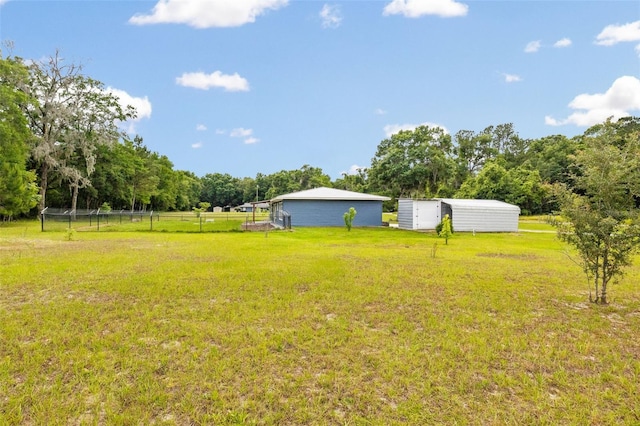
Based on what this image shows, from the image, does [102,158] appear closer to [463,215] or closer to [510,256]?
[463,215]

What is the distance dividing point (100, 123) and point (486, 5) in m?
31.8

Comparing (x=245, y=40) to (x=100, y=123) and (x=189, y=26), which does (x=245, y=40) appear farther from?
(x=100, y=123)

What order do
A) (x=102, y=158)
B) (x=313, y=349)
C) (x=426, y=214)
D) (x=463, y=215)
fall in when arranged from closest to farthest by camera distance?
(x=313, y=349), (x=463, y=215), (x=426, y=214), (x=102, y=158)

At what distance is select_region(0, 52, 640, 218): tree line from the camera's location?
22.0 m

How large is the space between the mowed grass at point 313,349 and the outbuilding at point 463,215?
1306 centimetres

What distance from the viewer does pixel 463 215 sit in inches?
789

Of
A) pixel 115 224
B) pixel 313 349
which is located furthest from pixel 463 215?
pixel 115 224

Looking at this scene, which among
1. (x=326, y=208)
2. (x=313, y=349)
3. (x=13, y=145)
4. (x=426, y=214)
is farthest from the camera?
(x=326, y=208)

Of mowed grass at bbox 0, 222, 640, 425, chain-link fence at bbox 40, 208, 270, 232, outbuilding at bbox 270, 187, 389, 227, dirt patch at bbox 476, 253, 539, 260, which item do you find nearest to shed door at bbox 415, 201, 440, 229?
outbuilding at bbox 270, 187, 389, 227

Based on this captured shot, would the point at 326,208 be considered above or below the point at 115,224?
above

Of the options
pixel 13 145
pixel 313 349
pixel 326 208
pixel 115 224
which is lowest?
pixel 313 349

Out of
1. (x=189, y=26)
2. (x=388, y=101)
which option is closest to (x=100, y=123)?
(x=189, y=26)

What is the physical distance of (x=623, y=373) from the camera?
3119 mm

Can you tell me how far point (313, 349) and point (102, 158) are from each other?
38525 millimetres
